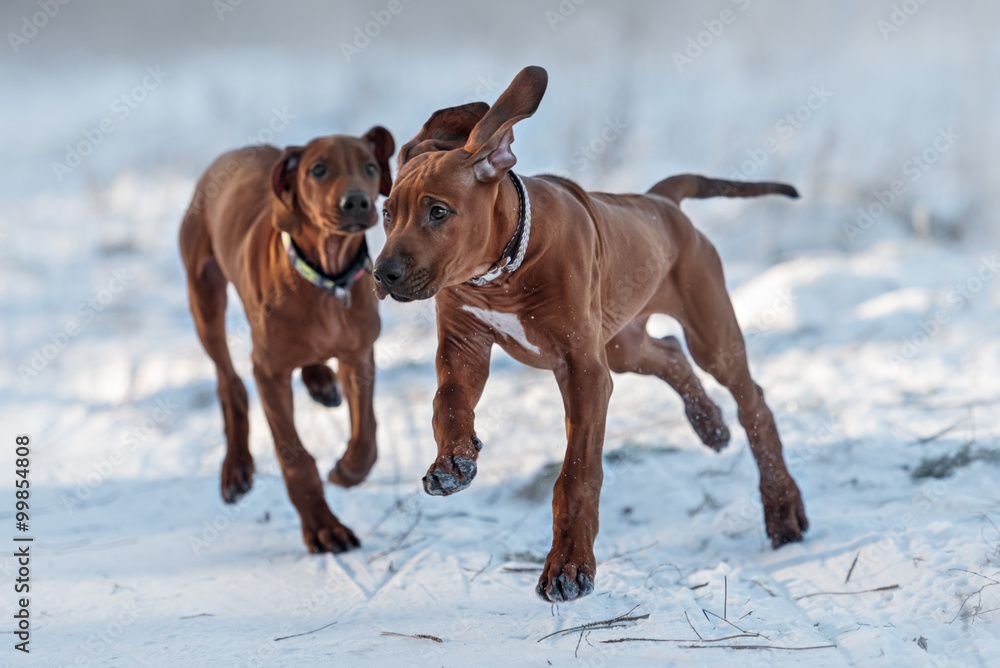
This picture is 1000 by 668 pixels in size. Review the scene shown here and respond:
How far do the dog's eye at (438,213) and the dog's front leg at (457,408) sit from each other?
55 centimetres

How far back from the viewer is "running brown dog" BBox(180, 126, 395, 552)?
3.92 m

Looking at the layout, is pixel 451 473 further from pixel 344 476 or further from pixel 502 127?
pixel 344 476

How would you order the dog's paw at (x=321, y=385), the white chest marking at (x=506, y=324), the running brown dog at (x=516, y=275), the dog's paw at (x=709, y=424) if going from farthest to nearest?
the dog's paw at (x=321, y=385) < the dog's paw at (x=709, y=424) < the white chest marking at (x=506, y=324) < the running brown dog at (x=516, y=275)

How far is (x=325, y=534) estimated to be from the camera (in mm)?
4105

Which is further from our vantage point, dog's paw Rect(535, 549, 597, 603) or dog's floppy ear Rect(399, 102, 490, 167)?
dog's floppy ear Rect(399, 102, 490, 167)

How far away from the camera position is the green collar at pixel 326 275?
394 cm

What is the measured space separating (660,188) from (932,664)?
2294 millimetres

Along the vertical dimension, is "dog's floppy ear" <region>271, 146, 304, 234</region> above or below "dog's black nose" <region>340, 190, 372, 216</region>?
above

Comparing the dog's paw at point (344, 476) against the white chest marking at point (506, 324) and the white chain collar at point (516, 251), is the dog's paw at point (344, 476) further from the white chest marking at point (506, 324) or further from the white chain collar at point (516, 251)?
the white chain collar at point (516, 251)

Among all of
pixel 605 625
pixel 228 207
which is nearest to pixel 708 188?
pixel 605 625

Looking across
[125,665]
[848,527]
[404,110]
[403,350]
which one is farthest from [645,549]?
[404,110]

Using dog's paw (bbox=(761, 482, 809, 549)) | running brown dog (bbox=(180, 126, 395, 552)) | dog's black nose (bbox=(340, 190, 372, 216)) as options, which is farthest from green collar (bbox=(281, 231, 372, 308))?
dog's paw (bbox=(761, 482, 809, 549))

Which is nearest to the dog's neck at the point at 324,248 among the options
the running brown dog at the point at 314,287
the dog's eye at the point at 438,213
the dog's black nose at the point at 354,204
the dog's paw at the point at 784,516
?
the running brown dog at the point at 314,287

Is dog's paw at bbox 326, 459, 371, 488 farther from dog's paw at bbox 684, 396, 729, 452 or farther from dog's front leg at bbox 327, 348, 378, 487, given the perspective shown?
dog's paw at bbox 684, 396, 729, 452
